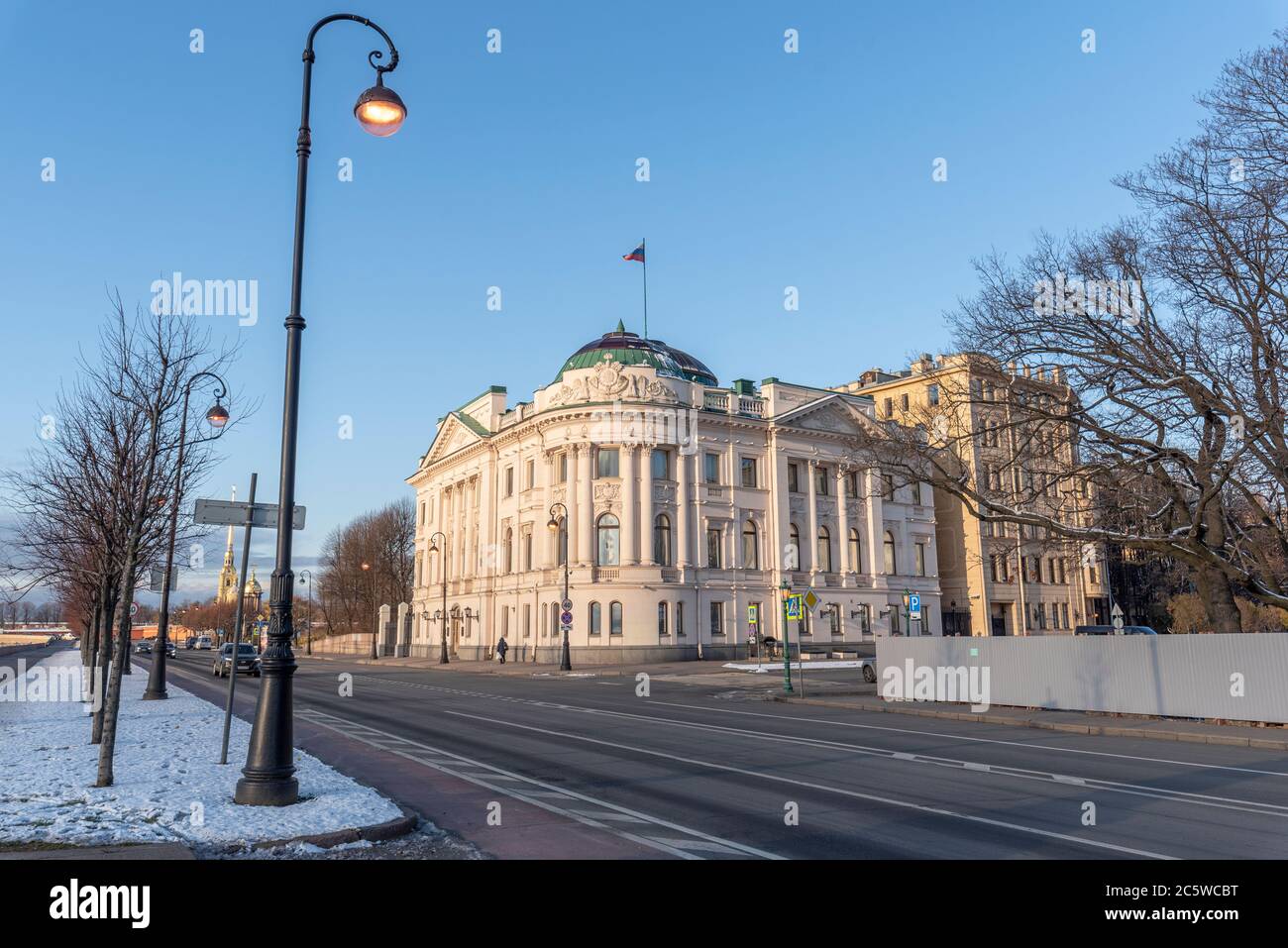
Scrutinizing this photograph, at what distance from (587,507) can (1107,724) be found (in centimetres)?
3629

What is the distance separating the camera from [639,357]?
2176 inches

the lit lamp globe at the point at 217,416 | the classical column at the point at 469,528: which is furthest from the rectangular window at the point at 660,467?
the lit lamp globe at the point at 217,416

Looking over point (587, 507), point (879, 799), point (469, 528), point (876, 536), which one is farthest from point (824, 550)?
point (879, 799)

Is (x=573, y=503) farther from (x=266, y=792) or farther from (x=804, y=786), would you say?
(x=266, y=792)

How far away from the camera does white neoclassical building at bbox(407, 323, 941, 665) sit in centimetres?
5272

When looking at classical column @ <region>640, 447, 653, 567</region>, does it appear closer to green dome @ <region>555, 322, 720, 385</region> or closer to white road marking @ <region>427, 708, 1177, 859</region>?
green dome @ <region>555, 322, 720, 385</region>

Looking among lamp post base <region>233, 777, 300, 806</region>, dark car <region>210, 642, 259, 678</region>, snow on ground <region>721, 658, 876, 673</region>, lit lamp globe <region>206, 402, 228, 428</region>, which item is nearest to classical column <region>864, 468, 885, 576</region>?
snow on ground <region>721, 658, 876, 673</region>

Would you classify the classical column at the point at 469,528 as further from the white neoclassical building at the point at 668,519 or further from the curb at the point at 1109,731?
the curb at the point at 1109,731

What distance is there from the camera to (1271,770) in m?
13.2

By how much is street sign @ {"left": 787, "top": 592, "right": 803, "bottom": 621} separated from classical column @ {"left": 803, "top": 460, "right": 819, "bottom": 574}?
28275 millimetres

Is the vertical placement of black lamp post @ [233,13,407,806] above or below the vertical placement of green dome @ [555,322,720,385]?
below
